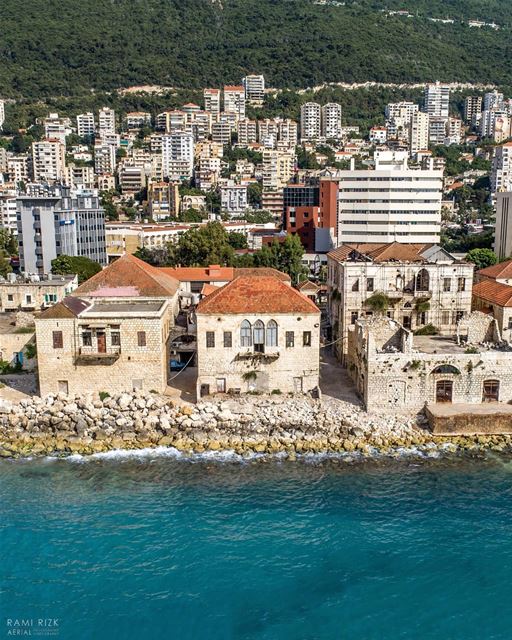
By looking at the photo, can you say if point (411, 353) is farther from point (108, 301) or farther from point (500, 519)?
point (108, 301)

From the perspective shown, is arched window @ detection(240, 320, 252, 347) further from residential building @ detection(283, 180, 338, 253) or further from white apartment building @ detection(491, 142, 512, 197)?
white apartment building @ detection(491, 142, 512, 197)

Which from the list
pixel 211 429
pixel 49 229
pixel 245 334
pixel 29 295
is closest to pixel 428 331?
pixel 245 334

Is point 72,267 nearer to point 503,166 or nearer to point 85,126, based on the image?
point 503,166

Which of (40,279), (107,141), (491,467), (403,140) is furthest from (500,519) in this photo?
(403,140)

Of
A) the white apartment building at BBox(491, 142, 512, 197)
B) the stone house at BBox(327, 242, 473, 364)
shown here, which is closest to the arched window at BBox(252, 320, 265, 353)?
the stone house at BBox(327, 242, 473, 364)

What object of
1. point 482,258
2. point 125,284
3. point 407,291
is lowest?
point 482,258

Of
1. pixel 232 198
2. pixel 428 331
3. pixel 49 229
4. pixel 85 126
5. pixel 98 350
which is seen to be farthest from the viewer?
pixel 85 126

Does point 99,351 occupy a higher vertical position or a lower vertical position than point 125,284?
lower
